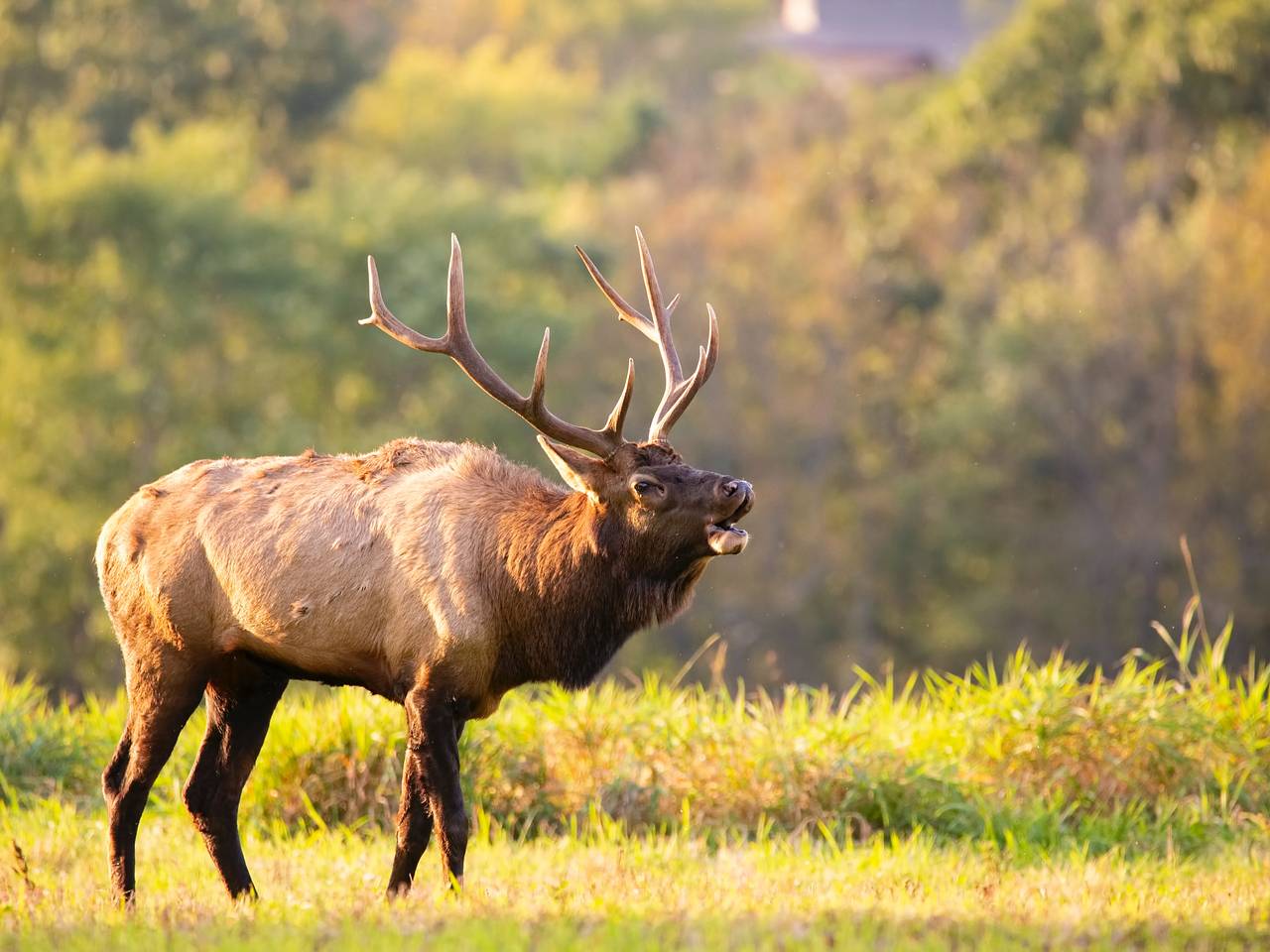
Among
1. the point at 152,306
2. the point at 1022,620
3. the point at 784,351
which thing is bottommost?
the point at 1022,620

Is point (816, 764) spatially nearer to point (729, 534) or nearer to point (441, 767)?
point (729, 534)

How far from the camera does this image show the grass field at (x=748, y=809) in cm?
734

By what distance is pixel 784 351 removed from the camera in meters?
42.7

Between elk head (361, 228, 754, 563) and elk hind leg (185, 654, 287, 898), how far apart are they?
1447 millimetres

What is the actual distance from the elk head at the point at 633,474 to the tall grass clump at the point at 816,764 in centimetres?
200

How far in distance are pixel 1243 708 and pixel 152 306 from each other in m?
28.6

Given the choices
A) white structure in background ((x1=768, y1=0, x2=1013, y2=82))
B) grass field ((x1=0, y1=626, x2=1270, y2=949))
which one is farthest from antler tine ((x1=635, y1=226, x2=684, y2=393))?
white structure in background ((x1=768, y1=0, x2=1013, y2=82))

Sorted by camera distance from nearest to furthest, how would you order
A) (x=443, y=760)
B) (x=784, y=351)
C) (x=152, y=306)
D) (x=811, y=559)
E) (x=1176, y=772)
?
(x=443, y=760) → (x=1176, y=772) → (x=152, y=306) → (x=811, y=559) → (x=784, y=351)

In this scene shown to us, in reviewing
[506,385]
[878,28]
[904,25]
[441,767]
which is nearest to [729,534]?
[506,385]

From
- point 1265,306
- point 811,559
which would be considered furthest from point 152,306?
point 1265,306

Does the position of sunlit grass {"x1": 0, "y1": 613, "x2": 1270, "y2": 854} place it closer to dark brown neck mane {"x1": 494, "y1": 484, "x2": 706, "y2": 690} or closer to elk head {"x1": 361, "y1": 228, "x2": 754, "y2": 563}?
dark brown neck mane {"x1": 494, "y1": 484, "x2": 706, "y2": 690}

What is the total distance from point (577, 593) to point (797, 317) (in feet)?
116

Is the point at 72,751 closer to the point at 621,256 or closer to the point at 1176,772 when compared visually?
the point at 1176,772

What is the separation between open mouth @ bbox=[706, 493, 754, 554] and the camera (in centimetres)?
720
